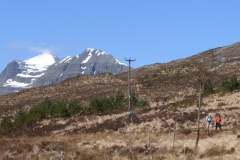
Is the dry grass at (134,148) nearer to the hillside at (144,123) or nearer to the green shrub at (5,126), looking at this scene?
the hillside at (144,123)

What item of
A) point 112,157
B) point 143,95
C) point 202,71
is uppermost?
point 202,71

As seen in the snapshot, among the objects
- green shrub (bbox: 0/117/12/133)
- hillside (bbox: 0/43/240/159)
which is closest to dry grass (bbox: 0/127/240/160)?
hillside (bbox: 0/43/240/159)

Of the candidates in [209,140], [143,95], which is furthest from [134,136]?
[143,95]

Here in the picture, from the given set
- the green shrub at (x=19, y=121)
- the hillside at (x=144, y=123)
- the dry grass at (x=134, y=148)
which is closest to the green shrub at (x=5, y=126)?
the green shrub at (x=19, y=121)

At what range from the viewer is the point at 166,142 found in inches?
1158

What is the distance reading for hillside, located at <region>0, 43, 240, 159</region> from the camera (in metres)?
26.6

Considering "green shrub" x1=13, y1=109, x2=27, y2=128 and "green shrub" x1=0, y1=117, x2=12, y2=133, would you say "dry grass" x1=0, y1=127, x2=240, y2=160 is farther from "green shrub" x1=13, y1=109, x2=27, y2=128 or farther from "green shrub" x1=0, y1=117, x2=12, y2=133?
"green shrub" x1=13, y1=109, x2=27, y2=128

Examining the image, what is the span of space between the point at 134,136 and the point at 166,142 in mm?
4360

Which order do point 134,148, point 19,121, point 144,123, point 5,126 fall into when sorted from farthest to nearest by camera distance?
point 19,121 < point 5,126 < point 144,123 < point 134,148

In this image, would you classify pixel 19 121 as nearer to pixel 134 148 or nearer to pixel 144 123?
pixel 144 123

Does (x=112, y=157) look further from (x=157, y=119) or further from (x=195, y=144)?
(x=157, y=119)

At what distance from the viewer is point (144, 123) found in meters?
44.4

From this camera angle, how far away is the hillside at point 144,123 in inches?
1047

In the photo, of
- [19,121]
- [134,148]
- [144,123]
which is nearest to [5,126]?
[19,121]
